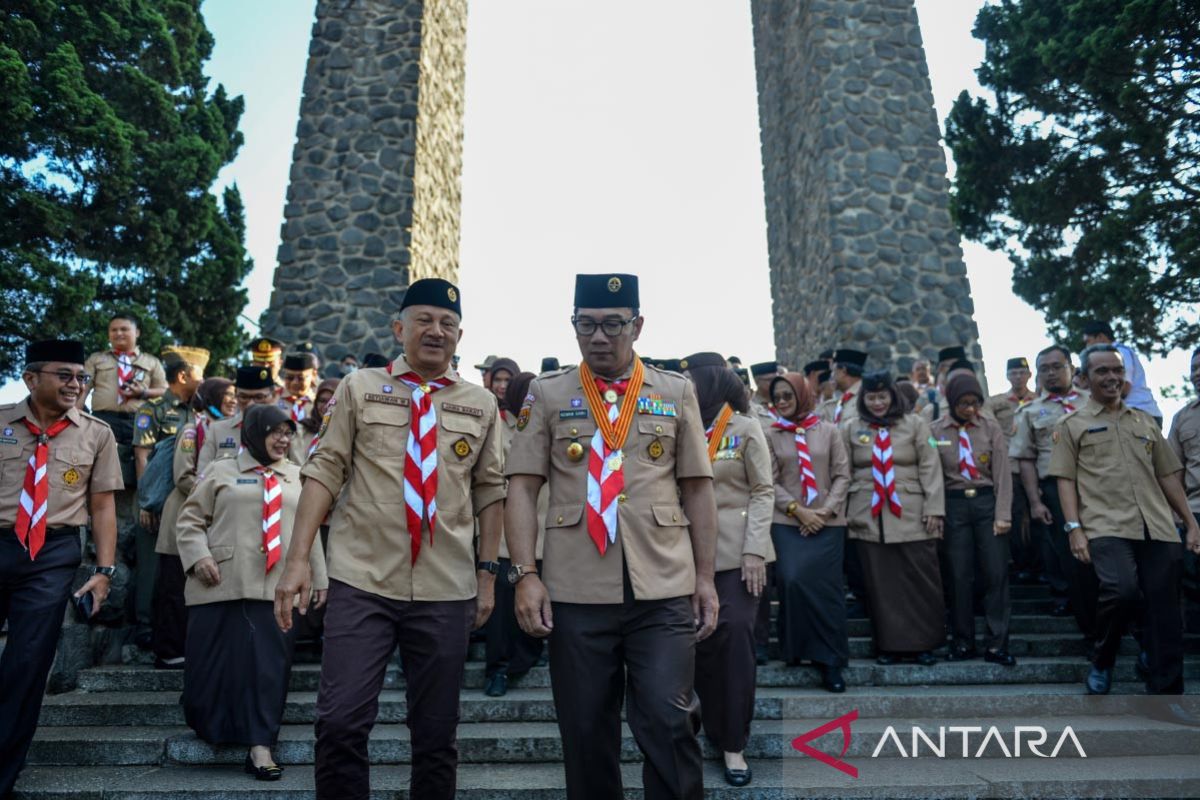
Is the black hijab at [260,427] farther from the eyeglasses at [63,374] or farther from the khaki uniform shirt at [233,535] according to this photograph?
the eyeglasses at [63,374]

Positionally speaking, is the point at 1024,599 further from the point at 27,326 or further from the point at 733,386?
the point at 27,326

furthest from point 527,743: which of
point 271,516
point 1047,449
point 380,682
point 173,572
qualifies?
point 1047,449

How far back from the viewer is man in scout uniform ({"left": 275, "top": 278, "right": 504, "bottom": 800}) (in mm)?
3025

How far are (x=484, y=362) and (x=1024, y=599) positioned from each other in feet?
19.2

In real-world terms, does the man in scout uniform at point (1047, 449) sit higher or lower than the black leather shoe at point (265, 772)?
higher

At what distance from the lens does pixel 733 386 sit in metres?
4.79

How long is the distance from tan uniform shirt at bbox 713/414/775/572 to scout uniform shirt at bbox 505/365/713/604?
1.35m

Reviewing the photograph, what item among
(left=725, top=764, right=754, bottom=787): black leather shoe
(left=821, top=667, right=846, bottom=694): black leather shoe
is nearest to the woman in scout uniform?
(left=821, top=667, right=846, bottom=694): black leather shoe

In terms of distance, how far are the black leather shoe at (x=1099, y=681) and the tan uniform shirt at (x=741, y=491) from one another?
244cm

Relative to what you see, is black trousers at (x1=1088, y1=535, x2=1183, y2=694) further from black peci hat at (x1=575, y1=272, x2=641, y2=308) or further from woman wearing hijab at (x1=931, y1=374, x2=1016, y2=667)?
black peci hat at (x1=575, y1=272, x2=641, y2=308)

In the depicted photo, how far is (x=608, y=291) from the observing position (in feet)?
10.6

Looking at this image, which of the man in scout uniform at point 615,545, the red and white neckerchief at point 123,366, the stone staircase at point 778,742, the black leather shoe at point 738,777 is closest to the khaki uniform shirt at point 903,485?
the stone staircase at point 778,742

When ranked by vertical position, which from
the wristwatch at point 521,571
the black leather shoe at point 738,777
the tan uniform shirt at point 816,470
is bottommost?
the black leather shoe at point 738,777

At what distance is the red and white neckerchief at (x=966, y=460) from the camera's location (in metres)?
6.45
